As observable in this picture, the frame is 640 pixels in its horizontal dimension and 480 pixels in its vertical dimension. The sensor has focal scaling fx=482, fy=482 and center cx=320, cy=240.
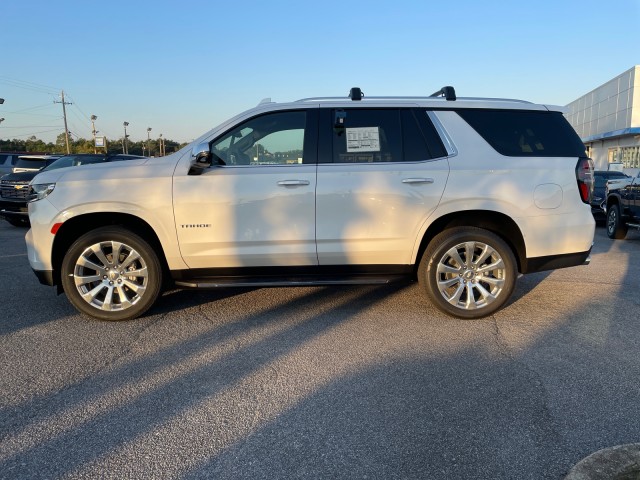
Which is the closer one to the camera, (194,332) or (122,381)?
(122,381)

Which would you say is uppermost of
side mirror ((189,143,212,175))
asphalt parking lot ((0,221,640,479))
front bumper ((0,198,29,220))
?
side mirror ((189,143,212,175))

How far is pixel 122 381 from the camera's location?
340cm

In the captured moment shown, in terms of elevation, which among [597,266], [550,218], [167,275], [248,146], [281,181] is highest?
[248,146]

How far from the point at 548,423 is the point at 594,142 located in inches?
1723

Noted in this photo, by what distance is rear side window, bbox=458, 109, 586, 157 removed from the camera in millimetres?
4609

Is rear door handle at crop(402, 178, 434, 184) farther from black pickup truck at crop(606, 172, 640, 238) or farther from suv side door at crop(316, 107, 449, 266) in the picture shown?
black pickup truck at crop(606, 172, 640, 238)

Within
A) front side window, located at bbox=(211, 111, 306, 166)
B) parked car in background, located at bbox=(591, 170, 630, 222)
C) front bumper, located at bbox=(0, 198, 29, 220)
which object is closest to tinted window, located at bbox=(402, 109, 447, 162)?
front side window, located at bbox=(211, 111, 306, 166)

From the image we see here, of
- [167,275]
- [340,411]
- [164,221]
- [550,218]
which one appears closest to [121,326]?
[167,275]

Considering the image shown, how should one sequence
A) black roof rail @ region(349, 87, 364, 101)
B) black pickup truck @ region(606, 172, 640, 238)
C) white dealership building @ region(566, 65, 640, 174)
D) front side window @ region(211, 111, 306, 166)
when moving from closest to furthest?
front side window @ region(211, 111, 306, 166), black roof rail @ region(349, 87, 364, 101), black pickup truck @ region(606, 172, 640, 238), white dealership building @ region(566, 65, 640, 174)

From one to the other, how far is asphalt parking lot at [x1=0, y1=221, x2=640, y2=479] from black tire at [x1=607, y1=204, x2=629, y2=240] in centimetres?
570

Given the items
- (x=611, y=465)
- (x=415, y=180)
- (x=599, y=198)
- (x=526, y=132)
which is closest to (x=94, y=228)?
(x=415, y=180)

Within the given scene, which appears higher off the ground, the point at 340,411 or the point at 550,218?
the point at 550,218

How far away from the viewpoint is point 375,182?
175 inches

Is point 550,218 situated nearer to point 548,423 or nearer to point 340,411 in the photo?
point 548,423
